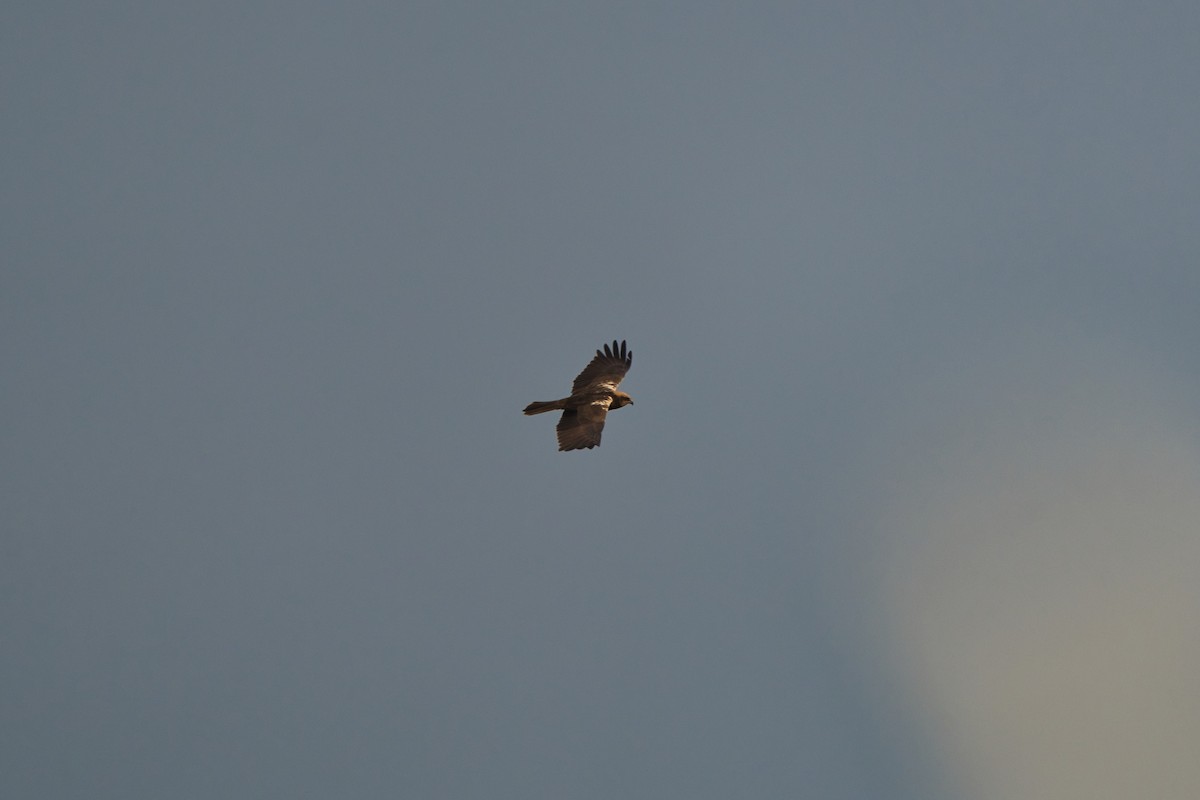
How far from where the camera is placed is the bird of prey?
3800 centimetres

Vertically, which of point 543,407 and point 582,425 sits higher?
point 543,407

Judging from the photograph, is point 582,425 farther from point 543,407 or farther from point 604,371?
point 604,371

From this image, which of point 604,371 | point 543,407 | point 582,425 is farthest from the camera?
point 604,371

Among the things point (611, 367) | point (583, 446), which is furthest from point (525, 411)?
point (611, 367)

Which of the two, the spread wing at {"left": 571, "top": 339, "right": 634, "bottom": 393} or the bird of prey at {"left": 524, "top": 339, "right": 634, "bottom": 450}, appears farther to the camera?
the spread wing at {"left": 571, "top": 339, "right": 634, "bottom": 393}

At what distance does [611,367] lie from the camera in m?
45.0

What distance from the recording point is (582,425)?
38750 millimetres

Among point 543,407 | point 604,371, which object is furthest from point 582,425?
point 604,371

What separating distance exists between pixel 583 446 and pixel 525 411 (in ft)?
9.74

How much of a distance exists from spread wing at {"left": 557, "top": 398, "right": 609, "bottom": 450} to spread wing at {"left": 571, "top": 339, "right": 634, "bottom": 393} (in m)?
1.86

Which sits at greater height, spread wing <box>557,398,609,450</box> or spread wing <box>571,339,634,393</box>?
spread wing <box>571,339,634,393</box>

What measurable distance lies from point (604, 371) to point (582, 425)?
631cm

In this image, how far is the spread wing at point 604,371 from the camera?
42906 mm

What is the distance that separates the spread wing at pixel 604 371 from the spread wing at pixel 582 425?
186cm
